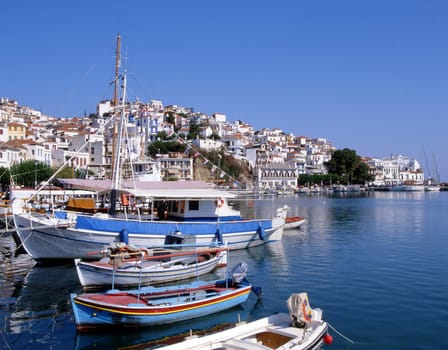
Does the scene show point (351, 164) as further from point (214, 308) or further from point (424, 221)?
point (214, 308)

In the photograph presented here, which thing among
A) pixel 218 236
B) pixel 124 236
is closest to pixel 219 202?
pixel 218 236

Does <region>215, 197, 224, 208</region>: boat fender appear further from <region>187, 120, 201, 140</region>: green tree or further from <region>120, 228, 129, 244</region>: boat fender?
<region>187, 120, 201, 140</region>: green tree

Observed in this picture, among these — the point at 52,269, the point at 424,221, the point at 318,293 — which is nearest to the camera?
the point at 318,293

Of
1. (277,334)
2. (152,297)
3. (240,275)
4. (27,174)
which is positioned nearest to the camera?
(277,334)

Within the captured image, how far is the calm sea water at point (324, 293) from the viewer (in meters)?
12.1

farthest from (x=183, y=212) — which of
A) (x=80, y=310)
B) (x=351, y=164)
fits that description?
(x=351, y=164)

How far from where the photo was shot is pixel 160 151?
90938 millimetres

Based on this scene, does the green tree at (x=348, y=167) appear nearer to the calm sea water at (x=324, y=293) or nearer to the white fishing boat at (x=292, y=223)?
the white fishing boat at (x=292, y=223)

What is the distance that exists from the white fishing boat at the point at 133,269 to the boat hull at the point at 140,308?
Result: 1673mm

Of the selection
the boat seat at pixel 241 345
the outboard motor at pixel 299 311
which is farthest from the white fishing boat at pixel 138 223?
the boat seat at pixel 241 345

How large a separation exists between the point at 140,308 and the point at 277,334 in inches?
145

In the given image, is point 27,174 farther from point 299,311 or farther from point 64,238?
point 299,311

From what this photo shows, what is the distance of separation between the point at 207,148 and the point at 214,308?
88.9m

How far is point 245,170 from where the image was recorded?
111 m
